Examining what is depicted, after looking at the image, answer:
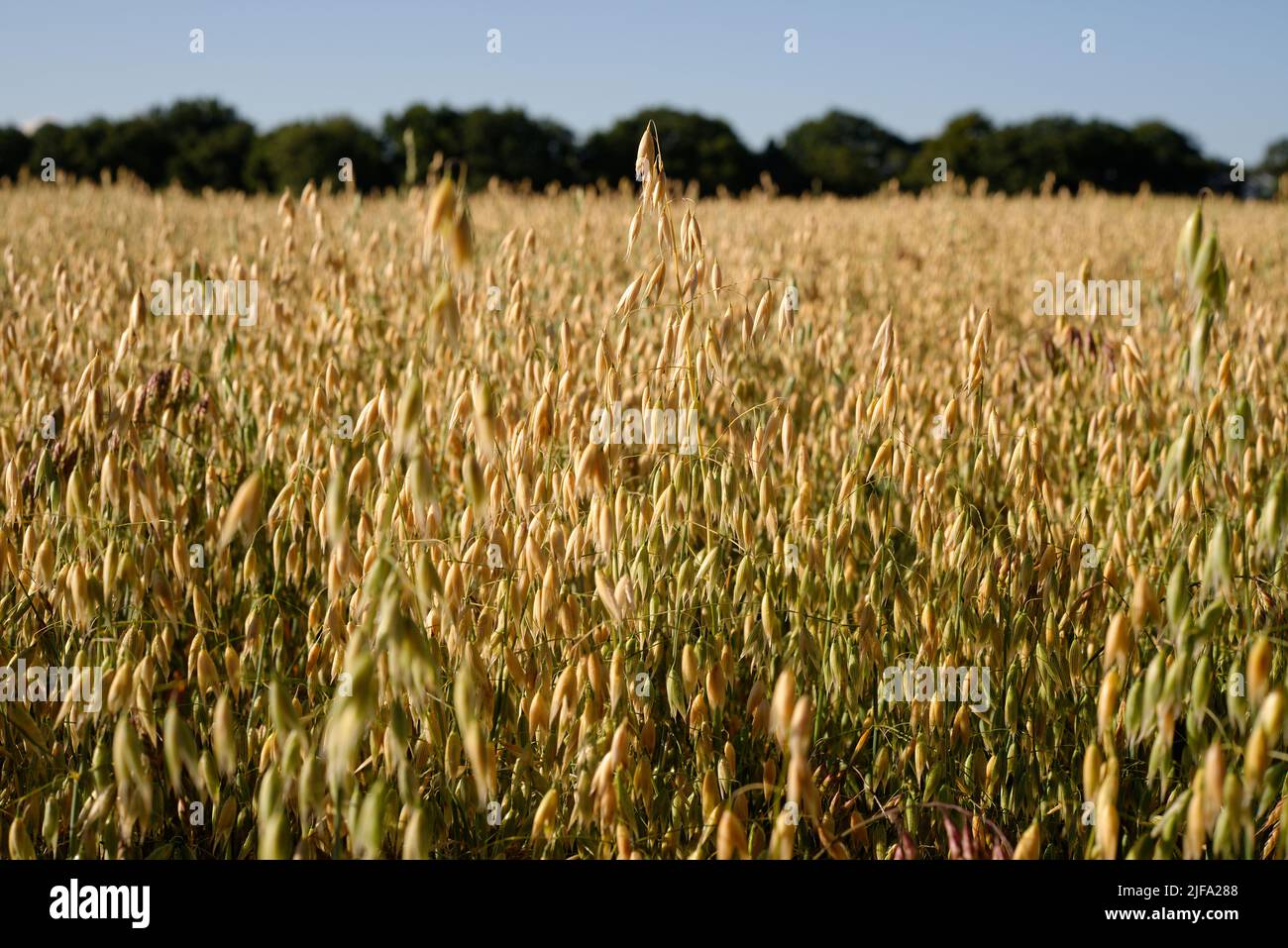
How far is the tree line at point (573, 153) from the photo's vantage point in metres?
23.0

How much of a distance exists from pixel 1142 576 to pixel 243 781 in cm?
162

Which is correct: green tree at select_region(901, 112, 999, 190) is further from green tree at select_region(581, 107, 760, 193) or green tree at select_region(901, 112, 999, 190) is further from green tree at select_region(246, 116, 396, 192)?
green tree at select_region(246, 116, 396, 192)

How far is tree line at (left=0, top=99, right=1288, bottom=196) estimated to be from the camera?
2298cm

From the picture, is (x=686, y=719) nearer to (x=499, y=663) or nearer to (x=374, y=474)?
(x=499, y=663)

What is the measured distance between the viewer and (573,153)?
86.9 feet
